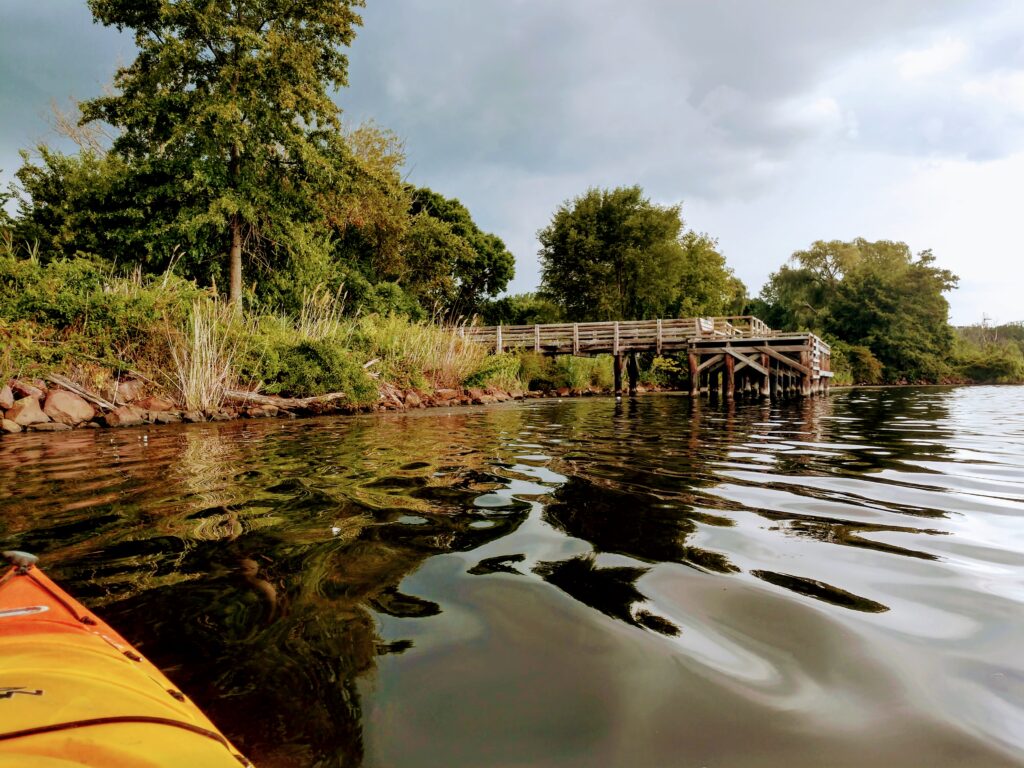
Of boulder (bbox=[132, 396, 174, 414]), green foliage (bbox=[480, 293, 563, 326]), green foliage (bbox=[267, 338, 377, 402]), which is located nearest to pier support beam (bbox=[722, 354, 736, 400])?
green foliage (bbox=[267, 338, 377, 402])

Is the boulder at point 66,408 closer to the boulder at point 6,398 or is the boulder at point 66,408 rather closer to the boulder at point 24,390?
the boulder at point 24,390

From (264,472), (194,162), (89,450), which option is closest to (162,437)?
(89,450)

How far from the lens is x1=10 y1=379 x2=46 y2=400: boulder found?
28.6 feet

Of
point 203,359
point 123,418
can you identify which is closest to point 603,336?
point 203,359

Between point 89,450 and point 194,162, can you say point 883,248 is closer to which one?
point 194,162

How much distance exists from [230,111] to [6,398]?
35.5 ft

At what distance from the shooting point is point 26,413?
845 centimetres

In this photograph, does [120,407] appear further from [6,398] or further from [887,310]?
[887,310]

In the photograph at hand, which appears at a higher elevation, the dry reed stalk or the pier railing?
the pier railing

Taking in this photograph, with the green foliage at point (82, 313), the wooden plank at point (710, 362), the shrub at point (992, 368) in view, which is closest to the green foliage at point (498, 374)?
the wooden plank at point (710, 362)

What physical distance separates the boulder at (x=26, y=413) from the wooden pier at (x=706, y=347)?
44.2 ft

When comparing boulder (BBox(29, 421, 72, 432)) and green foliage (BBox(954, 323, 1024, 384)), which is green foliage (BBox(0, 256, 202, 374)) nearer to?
boulder (BBox(29, 421, 72, 432))

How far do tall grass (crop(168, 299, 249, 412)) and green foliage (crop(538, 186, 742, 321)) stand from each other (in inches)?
1202

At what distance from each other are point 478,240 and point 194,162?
20987mm
